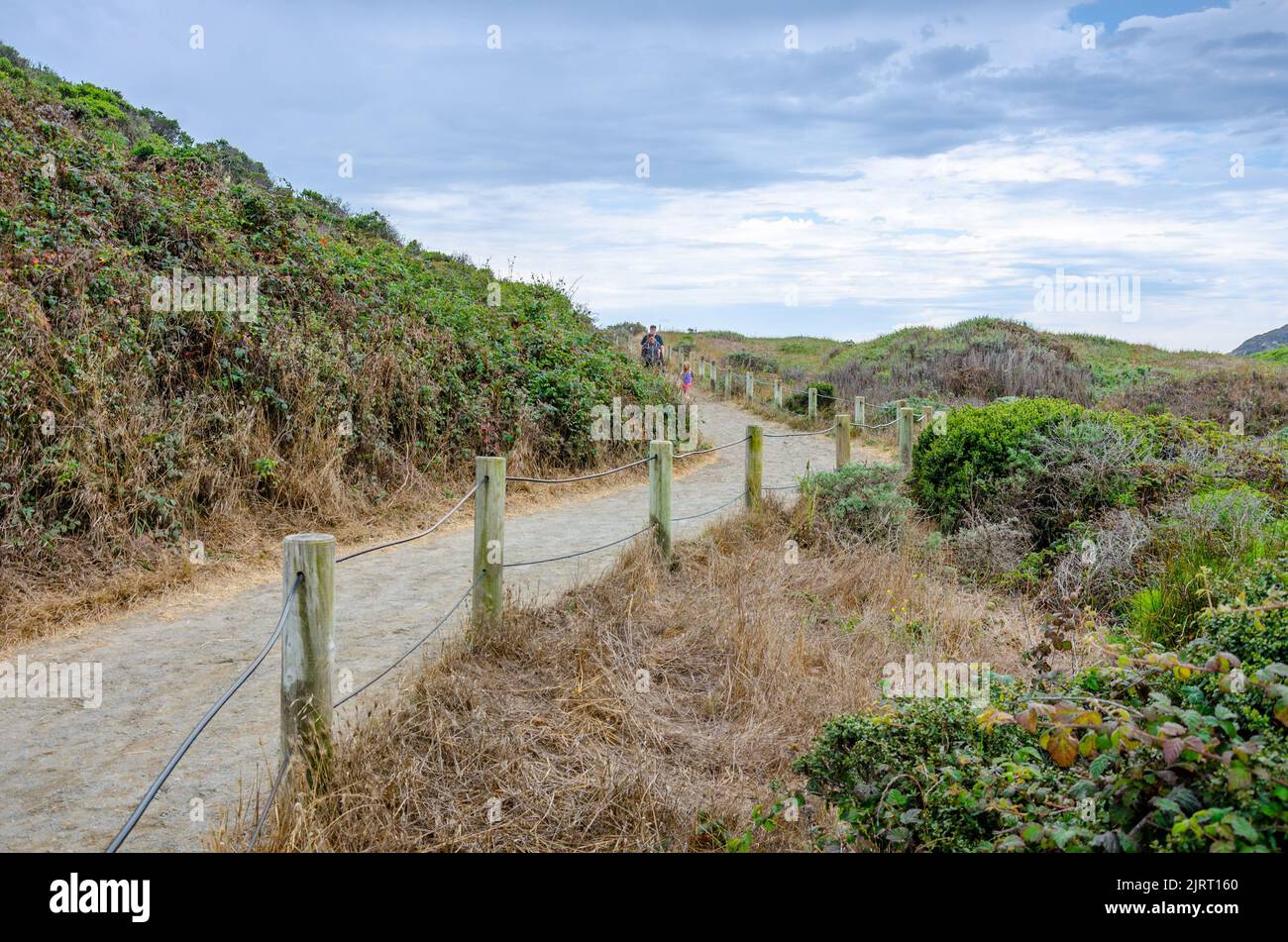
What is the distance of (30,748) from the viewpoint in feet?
15.4

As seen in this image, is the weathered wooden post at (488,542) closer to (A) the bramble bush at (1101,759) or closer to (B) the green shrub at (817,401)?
(A) the bramble bush at (1101,759)

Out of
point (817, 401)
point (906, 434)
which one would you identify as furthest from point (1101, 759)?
point (817, 401)

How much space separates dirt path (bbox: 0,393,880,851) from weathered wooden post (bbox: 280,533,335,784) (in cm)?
33

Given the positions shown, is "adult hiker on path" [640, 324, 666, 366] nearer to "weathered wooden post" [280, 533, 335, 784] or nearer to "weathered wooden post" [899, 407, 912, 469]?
"weathered wooden post" [899, 407, 912, 469]

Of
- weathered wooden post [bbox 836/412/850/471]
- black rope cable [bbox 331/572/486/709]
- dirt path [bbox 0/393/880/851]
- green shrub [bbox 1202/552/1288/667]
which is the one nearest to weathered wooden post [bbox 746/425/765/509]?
dirt path [bbox 0/393/880/851]

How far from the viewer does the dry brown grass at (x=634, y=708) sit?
387 cm

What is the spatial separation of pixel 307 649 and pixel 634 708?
1989 mm

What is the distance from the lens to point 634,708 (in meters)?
5.04

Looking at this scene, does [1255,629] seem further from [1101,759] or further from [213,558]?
[213,558]

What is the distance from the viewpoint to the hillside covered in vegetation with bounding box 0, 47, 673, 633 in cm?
746

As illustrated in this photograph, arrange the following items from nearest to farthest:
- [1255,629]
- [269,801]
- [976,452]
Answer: [1255,629] < [269,801] < [976,452]

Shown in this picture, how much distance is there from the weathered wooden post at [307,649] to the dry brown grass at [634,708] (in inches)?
9.1

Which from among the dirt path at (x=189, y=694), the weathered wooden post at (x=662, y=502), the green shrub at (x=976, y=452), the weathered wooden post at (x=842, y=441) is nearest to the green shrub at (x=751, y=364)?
the weathered wooden post at (x=842, y=441)
